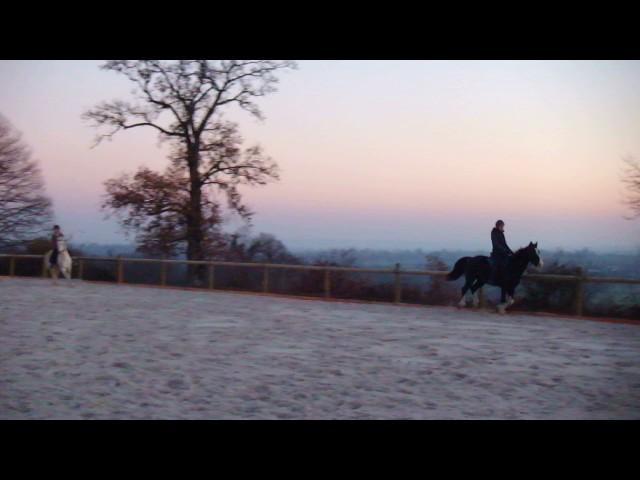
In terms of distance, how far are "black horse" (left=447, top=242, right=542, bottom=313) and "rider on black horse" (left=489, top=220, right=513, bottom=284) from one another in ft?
0.18

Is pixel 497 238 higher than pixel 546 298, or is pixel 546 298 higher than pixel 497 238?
pixel 497 238

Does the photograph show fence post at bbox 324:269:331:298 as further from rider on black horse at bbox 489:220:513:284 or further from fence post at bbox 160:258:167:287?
fence post at bbox 160:258:167:287

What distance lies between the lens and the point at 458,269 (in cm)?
1434

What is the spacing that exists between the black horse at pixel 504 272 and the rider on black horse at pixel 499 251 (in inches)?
2.2

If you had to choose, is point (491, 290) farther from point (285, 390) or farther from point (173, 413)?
point (173, 413)

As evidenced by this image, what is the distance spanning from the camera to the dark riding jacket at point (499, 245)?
43.7 ft

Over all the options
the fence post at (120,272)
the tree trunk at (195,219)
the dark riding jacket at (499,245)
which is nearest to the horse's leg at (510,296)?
the dark riding jacket at (499,245)

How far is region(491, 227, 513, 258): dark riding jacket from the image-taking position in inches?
524

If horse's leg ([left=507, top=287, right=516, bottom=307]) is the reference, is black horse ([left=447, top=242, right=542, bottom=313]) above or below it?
above

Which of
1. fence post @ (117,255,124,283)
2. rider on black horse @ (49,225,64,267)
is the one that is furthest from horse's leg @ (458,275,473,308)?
fence post @ (117,255,124,283)

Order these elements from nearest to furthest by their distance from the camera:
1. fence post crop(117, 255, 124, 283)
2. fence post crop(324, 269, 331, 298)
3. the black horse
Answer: the black horse
fence post crop(324, 269, 331, 298)
fence post crop(117, 255, 124, 283)
